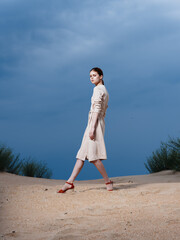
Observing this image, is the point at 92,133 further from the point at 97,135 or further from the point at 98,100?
the point at 98,100

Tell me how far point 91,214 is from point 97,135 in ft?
4.73

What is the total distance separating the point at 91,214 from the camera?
11.3 ft

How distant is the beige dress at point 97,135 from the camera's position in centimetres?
453

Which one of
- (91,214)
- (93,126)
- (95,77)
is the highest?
(95,77)

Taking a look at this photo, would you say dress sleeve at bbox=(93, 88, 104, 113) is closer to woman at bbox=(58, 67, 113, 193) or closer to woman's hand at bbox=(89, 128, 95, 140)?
woman at bbox=(58, 67, 113, 193)

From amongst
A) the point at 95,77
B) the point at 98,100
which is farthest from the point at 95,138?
the point at 95,77

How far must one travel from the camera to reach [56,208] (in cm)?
385

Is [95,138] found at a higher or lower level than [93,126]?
lower

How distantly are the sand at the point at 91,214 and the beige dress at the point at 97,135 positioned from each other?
60 cm

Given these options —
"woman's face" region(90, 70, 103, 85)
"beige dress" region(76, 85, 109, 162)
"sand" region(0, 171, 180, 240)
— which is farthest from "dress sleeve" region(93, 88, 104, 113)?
"sand" region(0, 171, 180, 240)

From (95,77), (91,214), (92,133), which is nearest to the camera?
(91,214)

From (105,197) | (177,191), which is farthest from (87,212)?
(177,191)

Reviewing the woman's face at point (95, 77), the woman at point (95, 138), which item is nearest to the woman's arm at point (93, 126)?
the woman at point (95, 138)

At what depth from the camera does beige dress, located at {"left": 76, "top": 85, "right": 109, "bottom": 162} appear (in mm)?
4527
